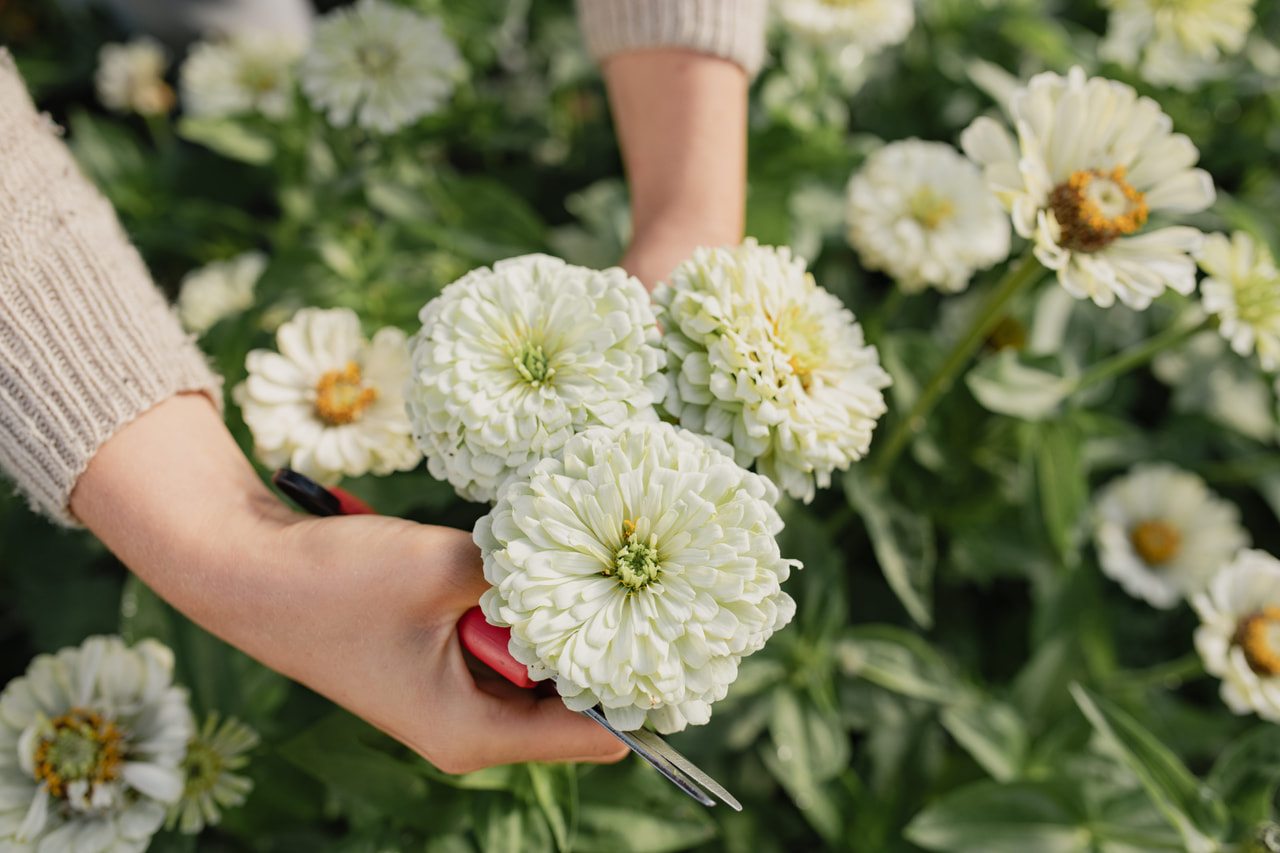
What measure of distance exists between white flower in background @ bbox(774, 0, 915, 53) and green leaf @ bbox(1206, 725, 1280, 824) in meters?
1.02

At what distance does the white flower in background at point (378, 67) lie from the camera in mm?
1079

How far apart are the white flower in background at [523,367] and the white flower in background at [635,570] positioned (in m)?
0.04

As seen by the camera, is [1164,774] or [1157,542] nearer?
[1164,774]

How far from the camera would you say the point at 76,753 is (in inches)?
29.0

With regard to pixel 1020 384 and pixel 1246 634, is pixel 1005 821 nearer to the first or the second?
pixel 1246 634

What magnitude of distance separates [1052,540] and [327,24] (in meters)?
1.20

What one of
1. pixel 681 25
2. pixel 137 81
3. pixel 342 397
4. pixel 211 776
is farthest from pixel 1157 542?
pixel 137 81

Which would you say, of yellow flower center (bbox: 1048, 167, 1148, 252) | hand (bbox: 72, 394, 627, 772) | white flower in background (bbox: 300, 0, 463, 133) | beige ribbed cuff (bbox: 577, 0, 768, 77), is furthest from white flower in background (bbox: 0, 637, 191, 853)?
yellow flower center (bbox: 1048, 167, 1148, 252)

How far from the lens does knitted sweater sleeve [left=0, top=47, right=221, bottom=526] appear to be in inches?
25.1

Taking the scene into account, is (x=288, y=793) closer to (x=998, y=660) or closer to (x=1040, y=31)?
(x=998, y=660)

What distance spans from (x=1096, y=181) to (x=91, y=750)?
1032 mm

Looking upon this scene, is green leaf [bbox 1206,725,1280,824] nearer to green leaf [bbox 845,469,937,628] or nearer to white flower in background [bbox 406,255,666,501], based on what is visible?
green leaf [bbox 845,469,937,628]

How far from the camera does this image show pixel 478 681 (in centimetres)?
65

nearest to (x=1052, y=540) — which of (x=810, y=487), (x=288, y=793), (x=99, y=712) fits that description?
(x=810, y=487)
